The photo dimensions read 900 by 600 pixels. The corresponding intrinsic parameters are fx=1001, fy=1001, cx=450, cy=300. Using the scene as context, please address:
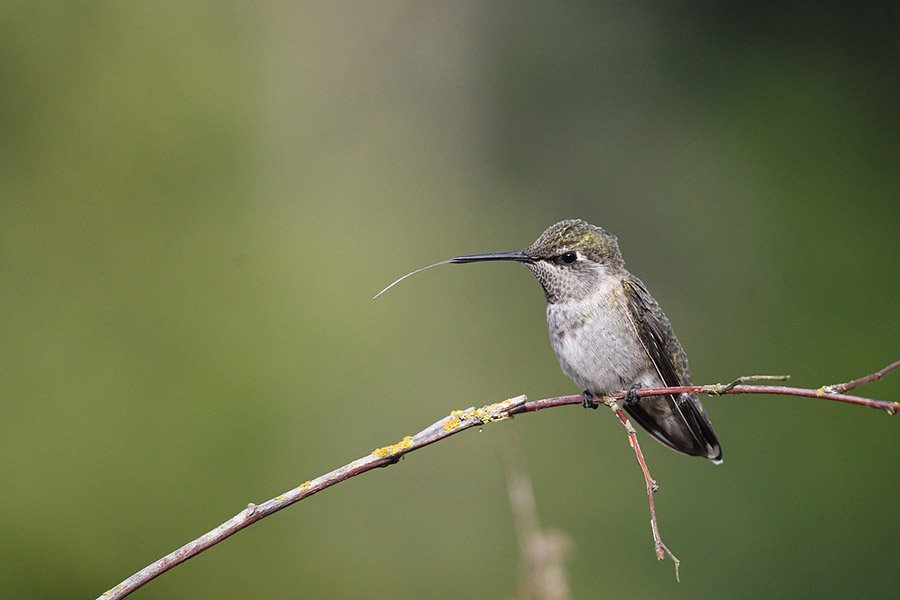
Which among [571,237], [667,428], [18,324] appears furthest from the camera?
[18,324]

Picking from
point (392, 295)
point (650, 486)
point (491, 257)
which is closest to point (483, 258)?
point (491, 257)

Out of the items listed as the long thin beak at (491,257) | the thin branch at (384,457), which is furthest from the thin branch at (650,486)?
the long thin beak at (491,257)

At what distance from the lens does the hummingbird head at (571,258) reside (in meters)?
3.10

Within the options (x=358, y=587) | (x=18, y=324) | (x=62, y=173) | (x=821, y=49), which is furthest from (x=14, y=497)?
(x=821, y=49)

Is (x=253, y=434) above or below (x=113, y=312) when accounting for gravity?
below

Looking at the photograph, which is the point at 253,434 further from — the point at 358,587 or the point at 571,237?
the point at 571,237

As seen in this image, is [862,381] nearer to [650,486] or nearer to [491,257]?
[650,486]

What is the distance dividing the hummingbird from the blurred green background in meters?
3.24

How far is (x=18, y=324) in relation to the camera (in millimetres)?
6383

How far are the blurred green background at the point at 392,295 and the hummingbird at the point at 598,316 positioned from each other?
3.24 m

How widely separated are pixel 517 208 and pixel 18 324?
565 cm

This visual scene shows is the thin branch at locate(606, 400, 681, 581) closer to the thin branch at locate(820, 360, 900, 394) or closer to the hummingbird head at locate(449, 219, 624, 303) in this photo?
the thin branch at locate(820, 360, 900, 394)

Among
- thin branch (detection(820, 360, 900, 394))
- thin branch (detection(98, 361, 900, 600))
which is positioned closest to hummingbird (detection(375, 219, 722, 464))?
thin branch (detection(98, 361, 900, 600))

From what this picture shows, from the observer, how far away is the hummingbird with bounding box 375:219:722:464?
3117 millimetres
